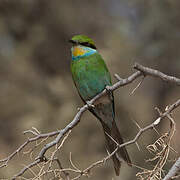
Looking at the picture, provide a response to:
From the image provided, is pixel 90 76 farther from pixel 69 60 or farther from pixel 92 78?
pixel 69 60

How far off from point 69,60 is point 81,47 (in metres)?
2.74

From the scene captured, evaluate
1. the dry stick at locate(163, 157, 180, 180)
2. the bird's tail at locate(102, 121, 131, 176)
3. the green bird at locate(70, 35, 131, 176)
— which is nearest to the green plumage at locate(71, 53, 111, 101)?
the green bird at locate(70, 35, 131, 176)

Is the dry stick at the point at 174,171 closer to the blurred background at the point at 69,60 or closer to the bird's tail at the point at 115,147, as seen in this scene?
the bird's tail at the point at 115,147

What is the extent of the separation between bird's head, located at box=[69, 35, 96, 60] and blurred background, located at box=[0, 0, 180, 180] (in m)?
1.72

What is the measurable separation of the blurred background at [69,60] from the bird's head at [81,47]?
5.64ft

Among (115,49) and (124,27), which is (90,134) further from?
(124,27)

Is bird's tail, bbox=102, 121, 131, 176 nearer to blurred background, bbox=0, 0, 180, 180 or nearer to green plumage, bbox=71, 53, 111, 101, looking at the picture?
green plumage, bbox=71, 53, 111, 101

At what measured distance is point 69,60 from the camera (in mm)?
6035

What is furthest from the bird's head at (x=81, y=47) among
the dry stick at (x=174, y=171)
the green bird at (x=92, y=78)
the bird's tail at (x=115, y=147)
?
the dry stick at (x=174, y=171)

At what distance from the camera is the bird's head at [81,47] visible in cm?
330

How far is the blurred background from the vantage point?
202 inches

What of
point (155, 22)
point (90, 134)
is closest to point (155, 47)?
point (155, 22)

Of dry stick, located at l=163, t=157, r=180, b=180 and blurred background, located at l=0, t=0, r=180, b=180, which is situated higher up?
blurred background, located at l=0, t=0, r=180, b=180

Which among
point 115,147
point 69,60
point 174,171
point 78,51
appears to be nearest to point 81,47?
point 78,51
